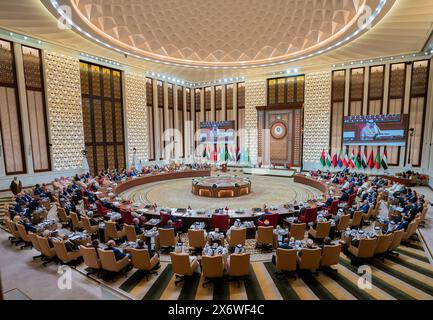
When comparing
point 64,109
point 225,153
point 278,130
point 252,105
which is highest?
point 252,105

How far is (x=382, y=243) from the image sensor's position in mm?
7324

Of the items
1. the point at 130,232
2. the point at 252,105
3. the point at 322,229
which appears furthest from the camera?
the point at 252,105

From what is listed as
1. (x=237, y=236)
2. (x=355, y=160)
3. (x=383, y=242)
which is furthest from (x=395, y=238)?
(x=355, y=160)

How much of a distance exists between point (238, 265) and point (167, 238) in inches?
121

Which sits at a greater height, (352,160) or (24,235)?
(352,160)

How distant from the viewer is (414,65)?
19.2m

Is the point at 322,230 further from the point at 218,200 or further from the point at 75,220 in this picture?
the point at 75,220

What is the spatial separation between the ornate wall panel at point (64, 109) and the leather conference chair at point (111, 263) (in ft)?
48.8

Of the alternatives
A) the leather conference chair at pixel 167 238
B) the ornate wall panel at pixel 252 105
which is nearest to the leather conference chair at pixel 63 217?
the leather conference chair at pixel 167 238

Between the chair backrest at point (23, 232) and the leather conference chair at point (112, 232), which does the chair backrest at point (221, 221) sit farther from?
the chair backrest at point (23, 232)

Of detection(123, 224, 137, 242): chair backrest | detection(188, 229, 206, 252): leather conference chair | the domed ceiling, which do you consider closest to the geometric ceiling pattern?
the domed ceiling

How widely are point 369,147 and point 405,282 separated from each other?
1810 centimetres
